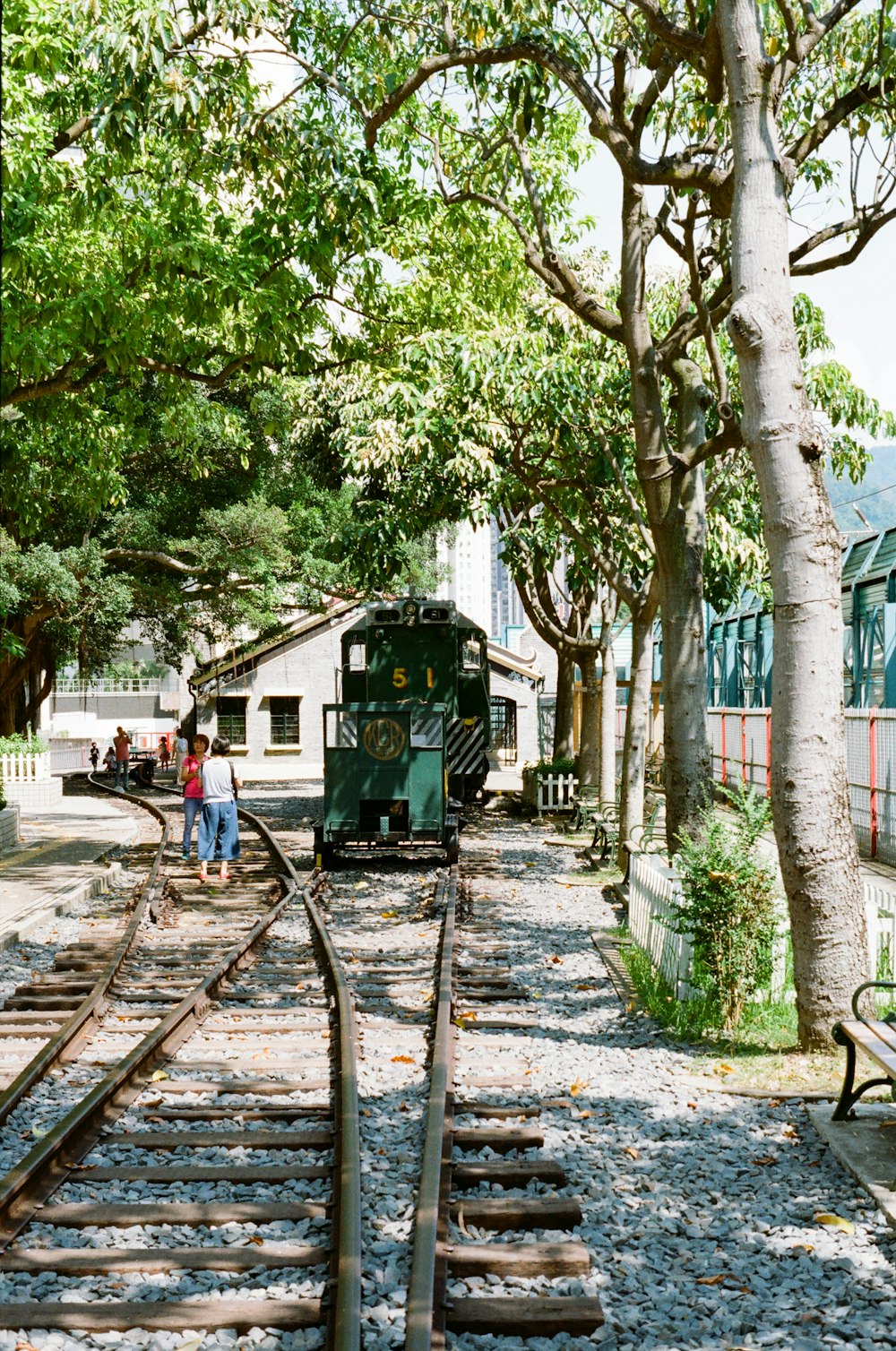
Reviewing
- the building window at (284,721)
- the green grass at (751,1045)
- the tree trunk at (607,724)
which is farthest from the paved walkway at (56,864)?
the building window at (284,721)

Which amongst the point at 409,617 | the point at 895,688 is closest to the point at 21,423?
the point at 409,617

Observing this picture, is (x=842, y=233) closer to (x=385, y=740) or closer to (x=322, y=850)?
(x=385, y=740)

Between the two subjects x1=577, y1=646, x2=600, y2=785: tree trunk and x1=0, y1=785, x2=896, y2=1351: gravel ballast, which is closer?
x1=0, y1=785, x2=896, y2=1351: gravel ballast

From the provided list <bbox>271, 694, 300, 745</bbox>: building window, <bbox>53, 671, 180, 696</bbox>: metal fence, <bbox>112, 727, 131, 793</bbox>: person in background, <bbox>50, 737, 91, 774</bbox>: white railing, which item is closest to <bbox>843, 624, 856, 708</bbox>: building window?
<bbox>112, 727, 131, 793</bbox>: person in background

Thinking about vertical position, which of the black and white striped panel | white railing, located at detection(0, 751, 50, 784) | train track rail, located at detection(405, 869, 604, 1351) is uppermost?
the black and white striped panel

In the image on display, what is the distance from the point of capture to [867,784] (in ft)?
59.9

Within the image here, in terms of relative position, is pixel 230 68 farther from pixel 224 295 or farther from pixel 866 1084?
pixel 866 1084

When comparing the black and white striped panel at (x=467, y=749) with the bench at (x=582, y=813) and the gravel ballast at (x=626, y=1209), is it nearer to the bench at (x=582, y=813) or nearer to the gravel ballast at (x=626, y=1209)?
the bench at (x=582, y=813)

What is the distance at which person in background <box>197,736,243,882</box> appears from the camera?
15141mm

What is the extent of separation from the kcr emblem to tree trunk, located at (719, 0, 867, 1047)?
9.37 meters

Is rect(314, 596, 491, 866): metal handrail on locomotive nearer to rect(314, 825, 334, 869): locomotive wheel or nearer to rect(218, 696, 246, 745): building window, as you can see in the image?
rect(314, 825, 334, 869): locomotive wheel

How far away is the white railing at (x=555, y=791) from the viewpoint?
24.8 m

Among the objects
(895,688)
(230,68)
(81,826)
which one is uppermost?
(230,68)

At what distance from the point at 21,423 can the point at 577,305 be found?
6.87 metres
